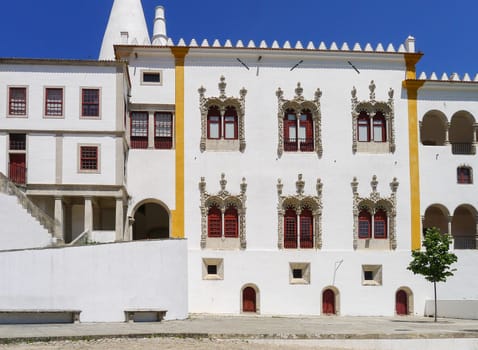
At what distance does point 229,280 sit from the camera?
38.9 metres

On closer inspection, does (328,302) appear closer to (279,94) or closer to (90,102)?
(279,94)

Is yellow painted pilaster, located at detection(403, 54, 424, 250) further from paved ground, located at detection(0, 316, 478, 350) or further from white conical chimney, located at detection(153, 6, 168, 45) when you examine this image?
white conical chimney, located at detection(153, 6, 168, 45)

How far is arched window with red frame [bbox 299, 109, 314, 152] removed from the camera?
4078 centimetres

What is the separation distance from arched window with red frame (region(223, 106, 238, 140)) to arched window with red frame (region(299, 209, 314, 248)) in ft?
17.5

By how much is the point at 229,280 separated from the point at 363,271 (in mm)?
6958

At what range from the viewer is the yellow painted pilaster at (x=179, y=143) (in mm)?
39250

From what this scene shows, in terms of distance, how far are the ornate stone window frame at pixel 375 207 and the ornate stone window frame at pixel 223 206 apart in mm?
5788

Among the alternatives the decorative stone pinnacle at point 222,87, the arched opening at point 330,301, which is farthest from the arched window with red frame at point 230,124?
the arched opening at point 330,301

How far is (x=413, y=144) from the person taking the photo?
1628 inches

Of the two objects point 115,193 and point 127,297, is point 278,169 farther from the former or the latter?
point 127,297

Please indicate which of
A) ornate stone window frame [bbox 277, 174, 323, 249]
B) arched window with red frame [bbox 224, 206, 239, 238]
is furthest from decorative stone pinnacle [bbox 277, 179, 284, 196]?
arched window with red frame [bbox 224, 206, 239, 238]

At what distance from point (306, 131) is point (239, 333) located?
53.7 feet

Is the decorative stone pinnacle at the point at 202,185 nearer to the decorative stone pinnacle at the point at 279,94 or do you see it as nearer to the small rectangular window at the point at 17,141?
the decorative stone pinnacle at the point at 279,94

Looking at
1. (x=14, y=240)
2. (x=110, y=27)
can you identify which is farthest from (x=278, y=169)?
(x=110, y=27)
